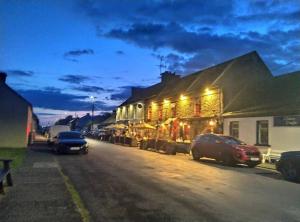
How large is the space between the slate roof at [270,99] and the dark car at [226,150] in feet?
15.2

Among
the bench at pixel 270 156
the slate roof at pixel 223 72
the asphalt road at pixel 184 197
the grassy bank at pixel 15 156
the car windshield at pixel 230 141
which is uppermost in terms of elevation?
the slate roof at pixel 223 72

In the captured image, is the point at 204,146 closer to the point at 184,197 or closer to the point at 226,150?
the point at 226,150

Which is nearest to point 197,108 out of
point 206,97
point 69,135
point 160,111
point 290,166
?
point 206,97

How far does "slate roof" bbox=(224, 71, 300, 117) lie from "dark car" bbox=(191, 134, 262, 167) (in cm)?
465

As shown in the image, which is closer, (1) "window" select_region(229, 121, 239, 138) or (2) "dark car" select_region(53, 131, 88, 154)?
(2) "dark car" select_region(53, 131, 88, 154)

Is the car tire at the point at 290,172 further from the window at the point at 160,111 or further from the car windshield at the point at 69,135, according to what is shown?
the window at the point at 160,111

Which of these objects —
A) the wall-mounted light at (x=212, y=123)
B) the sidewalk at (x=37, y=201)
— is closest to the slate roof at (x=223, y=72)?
the wall-mounted light at (x=212, y=123)

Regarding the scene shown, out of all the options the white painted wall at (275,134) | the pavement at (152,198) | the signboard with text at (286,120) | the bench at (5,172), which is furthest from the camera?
the white painted wall at (275,134)

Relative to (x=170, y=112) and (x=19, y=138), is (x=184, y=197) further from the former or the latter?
(x=170, y=112)

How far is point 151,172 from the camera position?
17812 millimetres

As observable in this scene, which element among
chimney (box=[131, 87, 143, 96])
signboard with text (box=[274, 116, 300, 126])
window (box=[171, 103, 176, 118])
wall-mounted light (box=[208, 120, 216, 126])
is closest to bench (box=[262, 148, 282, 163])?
signboard with text (box=[274, 116, 300, 126])

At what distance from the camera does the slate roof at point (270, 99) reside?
92.2 feet

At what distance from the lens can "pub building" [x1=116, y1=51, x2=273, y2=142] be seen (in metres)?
39.0

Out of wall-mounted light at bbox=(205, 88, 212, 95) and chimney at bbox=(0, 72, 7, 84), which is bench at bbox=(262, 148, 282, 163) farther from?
chimney at bbox=(0, 72, 7, 84)
